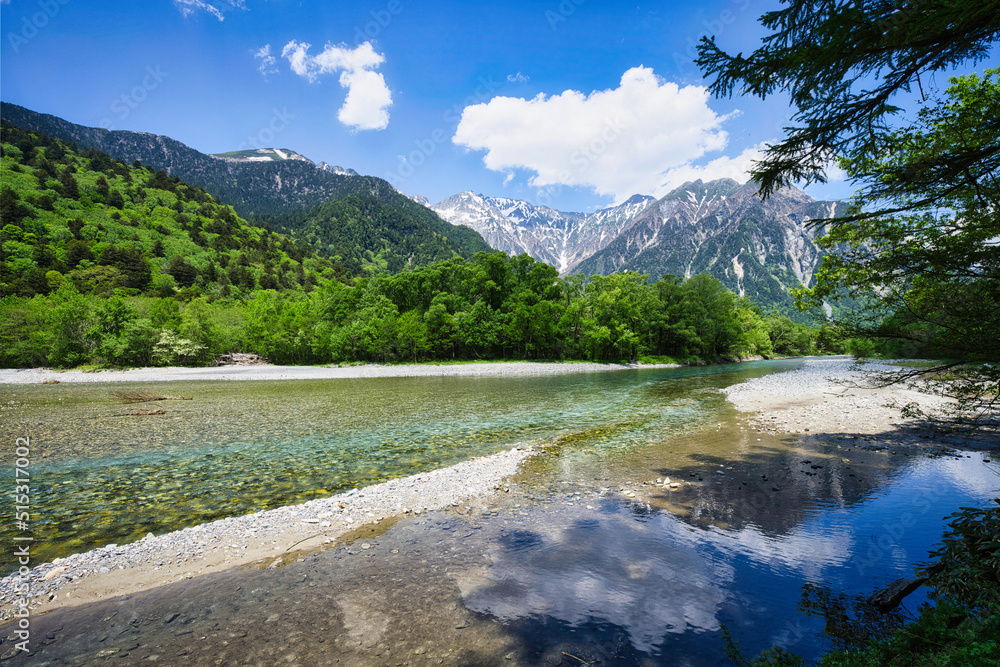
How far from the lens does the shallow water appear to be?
480 cm

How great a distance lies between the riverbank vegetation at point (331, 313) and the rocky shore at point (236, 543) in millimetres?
60231

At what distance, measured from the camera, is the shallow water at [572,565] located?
4805 millimetres

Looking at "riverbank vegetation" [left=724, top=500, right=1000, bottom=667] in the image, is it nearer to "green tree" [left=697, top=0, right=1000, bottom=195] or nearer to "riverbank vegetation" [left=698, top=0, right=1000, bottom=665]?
"riverbank vegetation" [left=698, top=0, right=1000, bottom=665]

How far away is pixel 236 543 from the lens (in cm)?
751

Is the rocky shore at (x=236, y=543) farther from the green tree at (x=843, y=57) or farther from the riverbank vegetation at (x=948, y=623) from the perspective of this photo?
the green tree at (x=843, y=57)

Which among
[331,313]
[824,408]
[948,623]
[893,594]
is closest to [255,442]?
[893,594]

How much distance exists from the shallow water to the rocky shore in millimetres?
470

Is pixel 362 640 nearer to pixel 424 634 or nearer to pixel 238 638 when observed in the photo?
pixel 424 634

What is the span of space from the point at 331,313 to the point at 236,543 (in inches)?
3164

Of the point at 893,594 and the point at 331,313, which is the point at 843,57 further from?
the point at 331,313

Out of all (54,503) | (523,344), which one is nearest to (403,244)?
(523,344)

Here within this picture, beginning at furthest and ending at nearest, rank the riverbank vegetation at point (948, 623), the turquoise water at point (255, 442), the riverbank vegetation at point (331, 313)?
the riverbank vegetation at point (331, 313) → the turquoise water at point (255, 442) → the riverbank vegetation at point (948, 623)

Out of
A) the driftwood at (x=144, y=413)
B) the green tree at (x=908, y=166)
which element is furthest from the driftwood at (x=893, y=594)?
the driftwood at (x=144, y=413)

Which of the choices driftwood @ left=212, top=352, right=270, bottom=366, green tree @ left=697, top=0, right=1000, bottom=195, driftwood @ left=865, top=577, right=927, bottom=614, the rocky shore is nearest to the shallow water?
driftwood @ left=865, top=577, right=927, bottom=614
